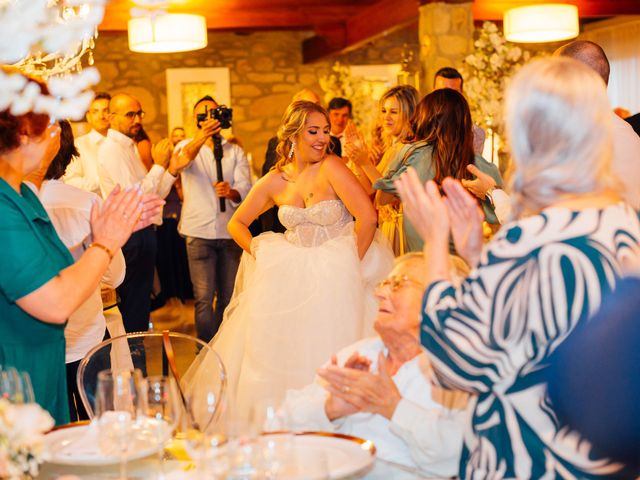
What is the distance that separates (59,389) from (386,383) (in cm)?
85

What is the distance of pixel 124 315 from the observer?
17.1ft

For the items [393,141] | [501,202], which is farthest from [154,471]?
[393,141]

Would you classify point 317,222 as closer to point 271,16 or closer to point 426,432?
point 426,432

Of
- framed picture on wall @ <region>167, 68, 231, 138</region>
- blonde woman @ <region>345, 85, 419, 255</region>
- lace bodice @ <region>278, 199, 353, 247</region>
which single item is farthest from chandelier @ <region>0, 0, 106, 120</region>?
framed picture on wall @ <region>167, 68, 231, 138</region>

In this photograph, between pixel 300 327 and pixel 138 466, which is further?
pixel 300 327

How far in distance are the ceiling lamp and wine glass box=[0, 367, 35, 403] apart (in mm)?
5188

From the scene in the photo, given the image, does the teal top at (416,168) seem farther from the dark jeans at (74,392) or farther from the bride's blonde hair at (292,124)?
the dark jeans at (74,392)

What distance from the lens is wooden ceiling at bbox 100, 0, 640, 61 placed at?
8672 millimetres

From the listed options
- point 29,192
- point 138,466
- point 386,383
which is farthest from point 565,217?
point 29,192

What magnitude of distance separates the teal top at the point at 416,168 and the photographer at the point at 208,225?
1661 millimetres

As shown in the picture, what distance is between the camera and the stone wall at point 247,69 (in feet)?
35.0

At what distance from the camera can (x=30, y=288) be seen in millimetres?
1914

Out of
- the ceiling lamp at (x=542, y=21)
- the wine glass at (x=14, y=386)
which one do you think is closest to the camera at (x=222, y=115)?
the ceiling lamp at (x=542, y=21)

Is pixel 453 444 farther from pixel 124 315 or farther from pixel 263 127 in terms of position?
pixel 263 127
